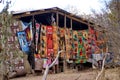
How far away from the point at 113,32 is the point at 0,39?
4.45m

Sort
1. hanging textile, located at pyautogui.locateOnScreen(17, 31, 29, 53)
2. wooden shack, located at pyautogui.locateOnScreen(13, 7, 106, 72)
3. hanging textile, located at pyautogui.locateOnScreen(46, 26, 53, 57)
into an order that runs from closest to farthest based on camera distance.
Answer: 1. hanging textile, located at pyautogui.locateOnScreen(17, 31, 29, 53)
2. wooden shack, located at pyautogui.locateOnScreen(13, 7, 106, 72)
3. hanging textile, located at pyautogui.locateOnScreen(46, 26, 53, 57)

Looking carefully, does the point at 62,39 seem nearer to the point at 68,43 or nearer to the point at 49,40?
the point at 68,43

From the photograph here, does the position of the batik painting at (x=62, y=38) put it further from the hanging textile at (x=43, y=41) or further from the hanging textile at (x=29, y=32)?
the hanging textile at (x=29, y=32)

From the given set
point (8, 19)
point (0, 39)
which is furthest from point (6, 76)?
point (8, 19)

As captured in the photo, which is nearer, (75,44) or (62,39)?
(62,39)

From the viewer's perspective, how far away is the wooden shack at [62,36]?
2086 cm

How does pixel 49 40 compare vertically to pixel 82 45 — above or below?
above

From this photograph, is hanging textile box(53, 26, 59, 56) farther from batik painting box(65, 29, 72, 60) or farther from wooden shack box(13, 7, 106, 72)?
batik painting box(65, 29, 72, 60)

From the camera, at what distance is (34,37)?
2053 cm

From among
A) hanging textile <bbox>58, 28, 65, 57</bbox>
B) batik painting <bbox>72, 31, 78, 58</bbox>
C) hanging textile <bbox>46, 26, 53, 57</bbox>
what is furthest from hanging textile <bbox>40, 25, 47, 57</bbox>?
batik painting <bbox>72, 31, 78, 58</bbox>

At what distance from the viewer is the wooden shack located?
20859mm

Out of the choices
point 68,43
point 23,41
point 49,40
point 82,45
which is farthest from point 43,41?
point 82,45

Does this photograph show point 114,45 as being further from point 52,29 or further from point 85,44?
point 85,44

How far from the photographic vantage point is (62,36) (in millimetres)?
22109
